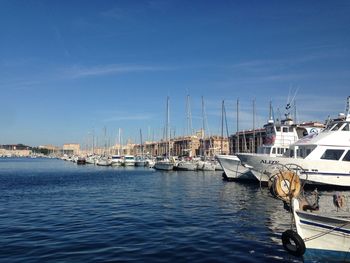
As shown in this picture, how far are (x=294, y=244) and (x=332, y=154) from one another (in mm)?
25576

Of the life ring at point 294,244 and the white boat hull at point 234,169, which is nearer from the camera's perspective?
the life ring at point 294,244

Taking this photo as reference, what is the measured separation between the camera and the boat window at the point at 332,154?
123 ft

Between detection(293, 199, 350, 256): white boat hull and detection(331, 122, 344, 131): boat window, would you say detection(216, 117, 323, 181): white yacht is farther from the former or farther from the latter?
detection(293, 199, 350, 256): white boat hull

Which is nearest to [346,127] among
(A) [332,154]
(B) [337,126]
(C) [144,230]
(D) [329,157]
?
(B) [337,126]

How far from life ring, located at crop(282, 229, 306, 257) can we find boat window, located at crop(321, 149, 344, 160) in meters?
25.0

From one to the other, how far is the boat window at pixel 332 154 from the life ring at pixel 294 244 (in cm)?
2498

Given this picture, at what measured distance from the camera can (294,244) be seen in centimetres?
1497

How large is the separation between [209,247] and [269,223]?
261 inches

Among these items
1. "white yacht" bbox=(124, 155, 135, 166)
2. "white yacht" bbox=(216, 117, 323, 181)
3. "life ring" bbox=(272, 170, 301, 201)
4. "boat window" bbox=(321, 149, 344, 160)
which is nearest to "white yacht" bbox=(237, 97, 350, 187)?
"boat window" bbox=(321, 149, 344, 160)

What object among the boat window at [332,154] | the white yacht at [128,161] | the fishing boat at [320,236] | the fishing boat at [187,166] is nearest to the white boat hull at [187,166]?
the fishing boat at [187,166]

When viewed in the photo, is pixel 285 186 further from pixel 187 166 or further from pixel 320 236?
pixel 187 166

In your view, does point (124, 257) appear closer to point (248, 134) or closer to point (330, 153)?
point (330, 153)

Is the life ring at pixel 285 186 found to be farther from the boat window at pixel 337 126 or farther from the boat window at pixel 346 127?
the boat window at pixel 346 127

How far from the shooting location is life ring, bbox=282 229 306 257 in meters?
14.5
